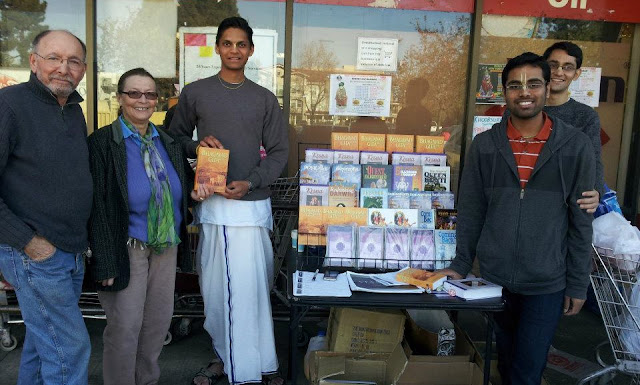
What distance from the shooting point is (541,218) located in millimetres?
2732

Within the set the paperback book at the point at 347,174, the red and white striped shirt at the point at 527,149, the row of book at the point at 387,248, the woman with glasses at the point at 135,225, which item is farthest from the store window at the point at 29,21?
the red and white striped shirt at the point at 527,149

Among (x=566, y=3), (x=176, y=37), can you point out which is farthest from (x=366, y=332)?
(x=566, y=3)

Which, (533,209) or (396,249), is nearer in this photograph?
(533,209)

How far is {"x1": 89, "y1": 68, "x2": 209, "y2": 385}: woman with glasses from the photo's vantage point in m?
2.82

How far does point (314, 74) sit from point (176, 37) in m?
1.31

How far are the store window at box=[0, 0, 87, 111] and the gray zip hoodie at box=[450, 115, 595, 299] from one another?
3.92 meters

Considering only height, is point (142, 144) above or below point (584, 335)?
above

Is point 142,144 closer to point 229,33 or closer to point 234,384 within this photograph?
point 229,33

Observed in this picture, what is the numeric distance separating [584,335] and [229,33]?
3926 mm

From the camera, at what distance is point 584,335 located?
478 centimetres

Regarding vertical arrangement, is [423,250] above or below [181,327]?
above

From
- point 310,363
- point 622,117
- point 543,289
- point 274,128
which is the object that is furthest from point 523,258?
point 622,117

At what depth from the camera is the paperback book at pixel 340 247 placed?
3143 millimetres

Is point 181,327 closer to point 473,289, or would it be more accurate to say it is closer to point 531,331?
point 473,289
